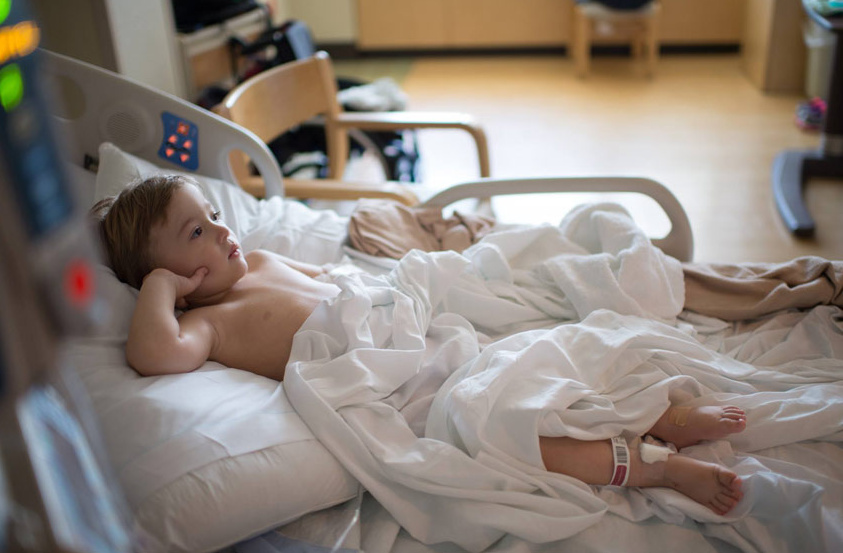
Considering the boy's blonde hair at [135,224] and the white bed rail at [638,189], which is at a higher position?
the boy's blonde hair at [135,224]

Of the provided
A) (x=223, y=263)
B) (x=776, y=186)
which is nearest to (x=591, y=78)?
(x=776, y=186)

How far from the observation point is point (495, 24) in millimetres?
5355

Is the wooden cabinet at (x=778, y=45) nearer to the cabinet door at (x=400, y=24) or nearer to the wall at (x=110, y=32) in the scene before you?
the cabinet door at (x=400, y=24)

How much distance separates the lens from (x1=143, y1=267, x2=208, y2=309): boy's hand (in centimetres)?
121

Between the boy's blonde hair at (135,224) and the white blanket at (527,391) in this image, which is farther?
the boy's blonde hair at (135,224)

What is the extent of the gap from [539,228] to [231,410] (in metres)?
0.79

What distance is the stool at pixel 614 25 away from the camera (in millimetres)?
4539

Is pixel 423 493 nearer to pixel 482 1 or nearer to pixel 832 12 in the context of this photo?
pixel 832 12

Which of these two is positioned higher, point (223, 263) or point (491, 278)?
point (223, 263)

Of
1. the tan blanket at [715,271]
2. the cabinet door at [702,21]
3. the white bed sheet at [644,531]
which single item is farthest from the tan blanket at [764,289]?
the cabinet door at [702,21]

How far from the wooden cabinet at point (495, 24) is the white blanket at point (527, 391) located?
426cm

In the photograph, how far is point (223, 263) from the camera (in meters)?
1.30

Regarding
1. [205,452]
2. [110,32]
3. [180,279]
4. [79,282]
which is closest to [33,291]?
[79,282]

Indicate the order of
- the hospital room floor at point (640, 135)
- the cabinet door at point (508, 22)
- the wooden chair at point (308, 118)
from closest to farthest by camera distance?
the wooden chair at point (308, 118)
the hospital room floor at point (640, 135)
the cabinet door at point (508, 22)
